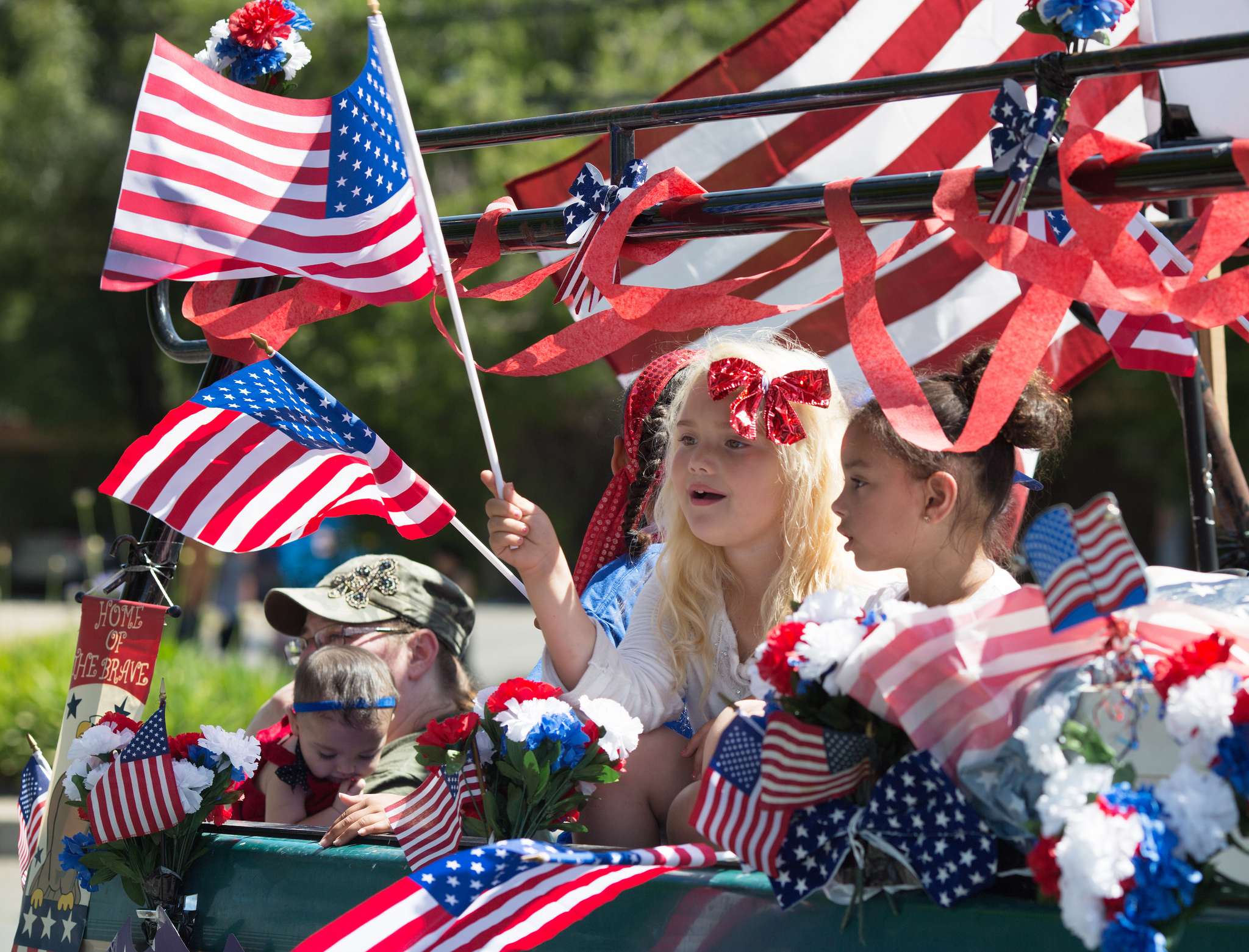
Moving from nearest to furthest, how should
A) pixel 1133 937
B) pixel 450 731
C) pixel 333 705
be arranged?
1. pixel 1133 937
2. pixel 450 731
3. pixel 333 705

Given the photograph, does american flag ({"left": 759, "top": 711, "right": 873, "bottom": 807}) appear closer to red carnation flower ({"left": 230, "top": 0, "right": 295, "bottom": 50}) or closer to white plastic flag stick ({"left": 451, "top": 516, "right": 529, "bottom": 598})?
white plastic flag stick ({"left": 451, "top": 516, "right": 529, "bottom": 598})

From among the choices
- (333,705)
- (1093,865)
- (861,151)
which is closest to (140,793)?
(333,705)

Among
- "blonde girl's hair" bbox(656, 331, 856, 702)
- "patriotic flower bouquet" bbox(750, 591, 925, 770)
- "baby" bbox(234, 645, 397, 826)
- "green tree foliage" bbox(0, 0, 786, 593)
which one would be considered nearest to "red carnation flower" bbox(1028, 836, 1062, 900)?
"patriotic flower bouquet" bbox(750, 591, 925, 770)

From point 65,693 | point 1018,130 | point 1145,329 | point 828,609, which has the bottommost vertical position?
point 65,693

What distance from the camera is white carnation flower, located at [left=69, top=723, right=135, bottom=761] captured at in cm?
248

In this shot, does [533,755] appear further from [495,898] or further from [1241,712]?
[1241,712]

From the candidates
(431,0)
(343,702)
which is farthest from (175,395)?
(343,702)

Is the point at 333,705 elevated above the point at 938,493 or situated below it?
below

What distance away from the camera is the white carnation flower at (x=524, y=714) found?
2105mm

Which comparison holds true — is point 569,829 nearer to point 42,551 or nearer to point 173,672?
point 173,672

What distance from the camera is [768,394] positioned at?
2703 mm

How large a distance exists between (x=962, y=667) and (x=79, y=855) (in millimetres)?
1750

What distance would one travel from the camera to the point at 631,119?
235 centimetres

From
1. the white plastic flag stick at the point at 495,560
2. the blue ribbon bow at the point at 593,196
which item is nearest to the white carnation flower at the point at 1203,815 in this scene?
the white plastic flag stick at the point at 495,560
